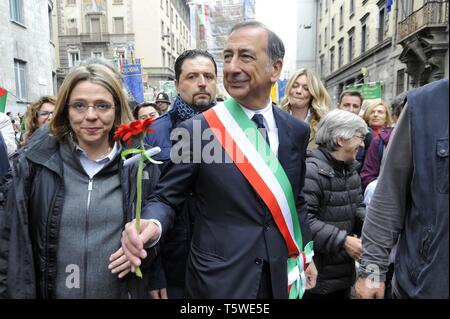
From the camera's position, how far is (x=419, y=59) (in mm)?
14367

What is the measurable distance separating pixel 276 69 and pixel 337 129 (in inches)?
35.4

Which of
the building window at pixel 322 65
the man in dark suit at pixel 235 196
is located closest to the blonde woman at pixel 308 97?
Answer: the man in dark suit at pixel 235 196

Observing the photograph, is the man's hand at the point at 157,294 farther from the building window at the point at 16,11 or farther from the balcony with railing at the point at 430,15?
the balcony with railing at the point at 430,15

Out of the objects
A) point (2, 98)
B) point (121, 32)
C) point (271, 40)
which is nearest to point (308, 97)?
point (271, 40)

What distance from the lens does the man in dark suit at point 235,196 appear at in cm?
169

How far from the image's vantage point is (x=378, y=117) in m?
4.79

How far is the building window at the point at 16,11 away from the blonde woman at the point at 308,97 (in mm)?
13059

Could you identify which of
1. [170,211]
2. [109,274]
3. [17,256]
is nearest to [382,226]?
[170,211]

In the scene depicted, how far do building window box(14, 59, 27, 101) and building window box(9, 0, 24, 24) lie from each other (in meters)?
1.51

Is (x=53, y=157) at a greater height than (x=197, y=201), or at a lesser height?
greater

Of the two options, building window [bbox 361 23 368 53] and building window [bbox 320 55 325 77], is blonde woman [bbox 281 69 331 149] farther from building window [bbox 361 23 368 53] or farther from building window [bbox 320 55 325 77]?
building window [bbox 320 55 325 77]

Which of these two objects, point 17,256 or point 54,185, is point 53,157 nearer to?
point 54,185

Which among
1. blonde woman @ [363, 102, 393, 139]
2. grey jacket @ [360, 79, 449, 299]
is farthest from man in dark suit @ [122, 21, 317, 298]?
blonde woman @ [363, 102, 393, 139]

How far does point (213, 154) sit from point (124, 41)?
21882 mm
